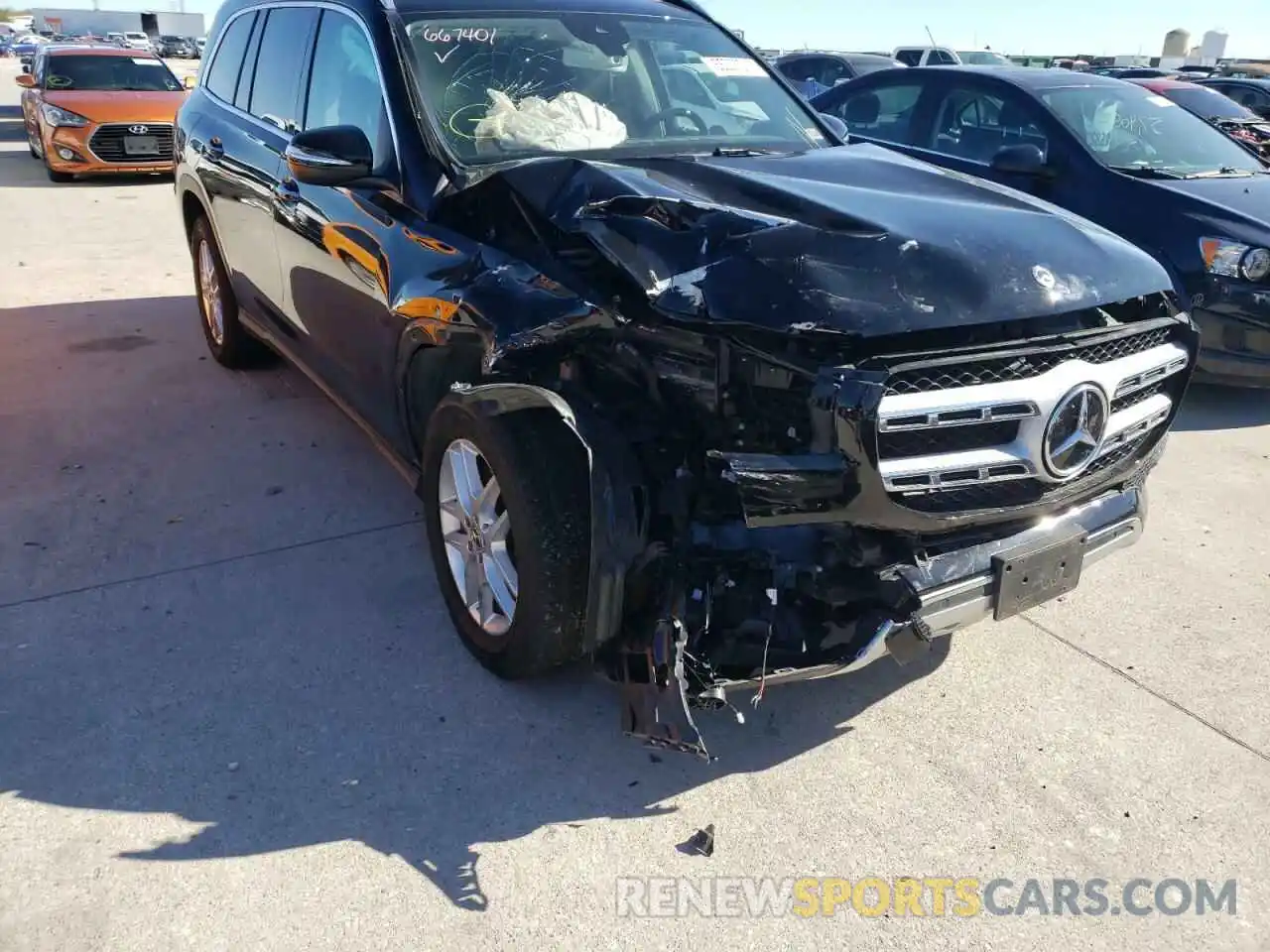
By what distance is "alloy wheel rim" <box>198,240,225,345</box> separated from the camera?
6047 mm

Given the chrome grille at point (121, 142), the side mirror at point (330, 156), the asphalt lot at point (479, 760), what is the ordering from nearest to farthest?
the asphalt lot at point (479, 760) → the side mirror at point (330, 156) → the chrome grille at point (121, 142)

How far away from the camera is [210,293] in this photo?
6.28 meters

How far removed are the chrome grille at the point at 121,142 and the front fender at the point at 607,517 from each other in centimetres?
1237

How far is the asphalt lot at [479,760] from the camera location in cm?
248

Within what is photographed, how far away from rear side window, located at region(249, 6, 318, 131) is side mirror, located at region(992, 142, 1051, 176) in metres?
3.91

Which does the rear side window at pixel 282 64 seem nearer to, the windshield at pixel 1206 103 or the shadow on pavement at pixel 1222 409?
the shadow on pavement at pixel 1222 409

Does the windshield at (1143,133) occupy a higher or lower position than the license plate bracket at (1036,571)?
higher

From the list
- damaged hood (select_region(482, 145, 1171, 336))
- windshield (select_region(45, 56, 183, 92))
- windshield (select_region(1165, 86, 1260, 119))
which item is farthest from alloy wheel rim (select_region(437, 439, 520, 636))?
windshield (select_region(45, 56, 183, 92))

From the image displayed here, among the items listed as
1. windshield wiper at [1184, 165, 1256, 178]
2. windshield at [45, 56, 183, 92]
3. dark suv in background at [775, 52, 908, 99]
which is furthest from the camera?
dark suv in background at [775, 52, 908, 99]

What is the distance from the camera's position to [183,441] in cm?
521

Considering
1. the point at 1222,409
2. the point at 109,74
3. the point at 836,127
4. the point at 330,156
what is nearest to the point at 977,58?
the point at 109,74

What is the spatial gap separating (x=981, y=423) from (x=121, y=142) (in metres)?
13.6

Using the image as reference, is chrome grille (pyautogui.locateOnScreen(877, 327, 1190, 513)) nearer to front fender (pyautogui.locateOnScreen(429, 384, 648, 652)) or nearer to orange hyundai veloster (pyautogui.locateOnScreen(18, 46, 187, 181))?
front fender (pyautogui.locateOnScreen(429, 384, 648, 652))

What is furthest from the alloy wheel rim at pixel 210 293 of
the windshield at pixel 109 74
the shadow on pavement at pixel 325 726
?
the windshield at pixel 109 74
